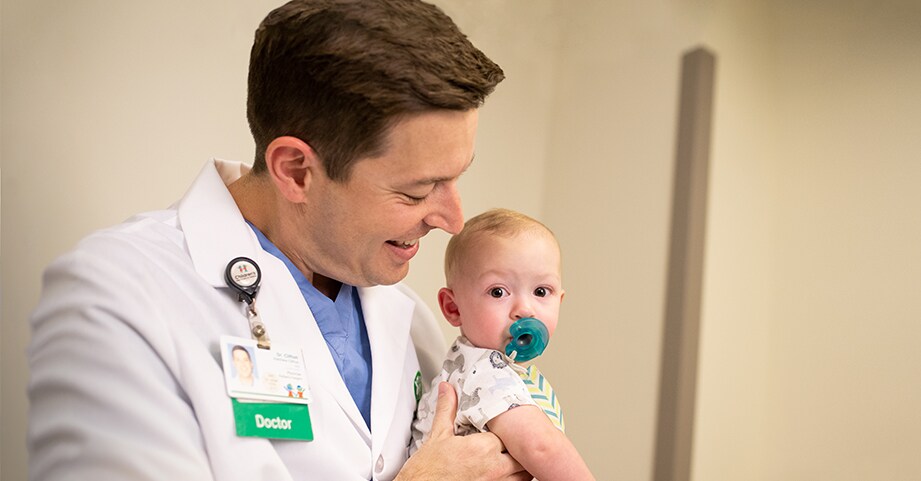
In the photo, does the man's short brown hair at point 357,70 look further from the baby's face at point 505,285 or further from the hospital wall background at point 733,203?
the hospital wall background at point 733,203

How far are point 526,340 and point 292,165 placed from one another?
1.83 feet

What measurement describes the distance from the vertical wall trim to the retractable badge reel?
67.3 inches

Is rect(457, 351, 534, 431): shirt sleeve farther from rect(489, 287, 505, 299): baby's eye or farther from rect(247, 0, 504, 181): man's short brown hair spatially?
rect(247, 0, 504, 181): man's short brown hair

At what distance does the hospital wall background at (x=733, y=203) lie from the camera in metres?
2.75

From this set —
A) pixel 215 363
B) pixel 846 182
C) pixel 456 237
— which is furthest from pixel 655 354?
pixel 215 363

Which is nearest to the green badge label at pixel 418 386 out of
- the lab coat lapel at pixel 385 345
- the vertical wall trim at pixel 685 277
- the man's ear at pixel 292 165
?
the lab coat lapel at pixel 385 345

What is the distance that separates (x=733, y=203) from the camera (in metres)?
3.00

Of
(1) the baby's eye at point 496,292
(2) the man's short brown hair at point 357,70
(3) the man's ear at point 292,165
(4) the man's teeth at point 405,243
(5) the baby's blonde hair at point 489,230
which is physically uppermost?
(2) the man's short brown hair at point 357,70

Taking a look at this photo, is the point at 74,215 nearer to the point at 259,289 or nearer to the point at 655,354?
the point at 259,289

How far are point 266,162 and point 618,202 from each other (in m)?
1.71

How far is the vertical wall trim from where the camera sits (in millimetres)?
2955

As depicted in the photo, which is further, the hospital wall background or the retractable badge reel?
the hospital wall background

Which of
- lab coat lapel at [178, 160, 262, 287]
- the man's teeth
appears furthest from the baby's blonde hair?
lab coat lapel at [178, 160, 262, 287]

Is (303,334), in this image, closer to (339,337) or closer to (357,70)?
(339,337)
